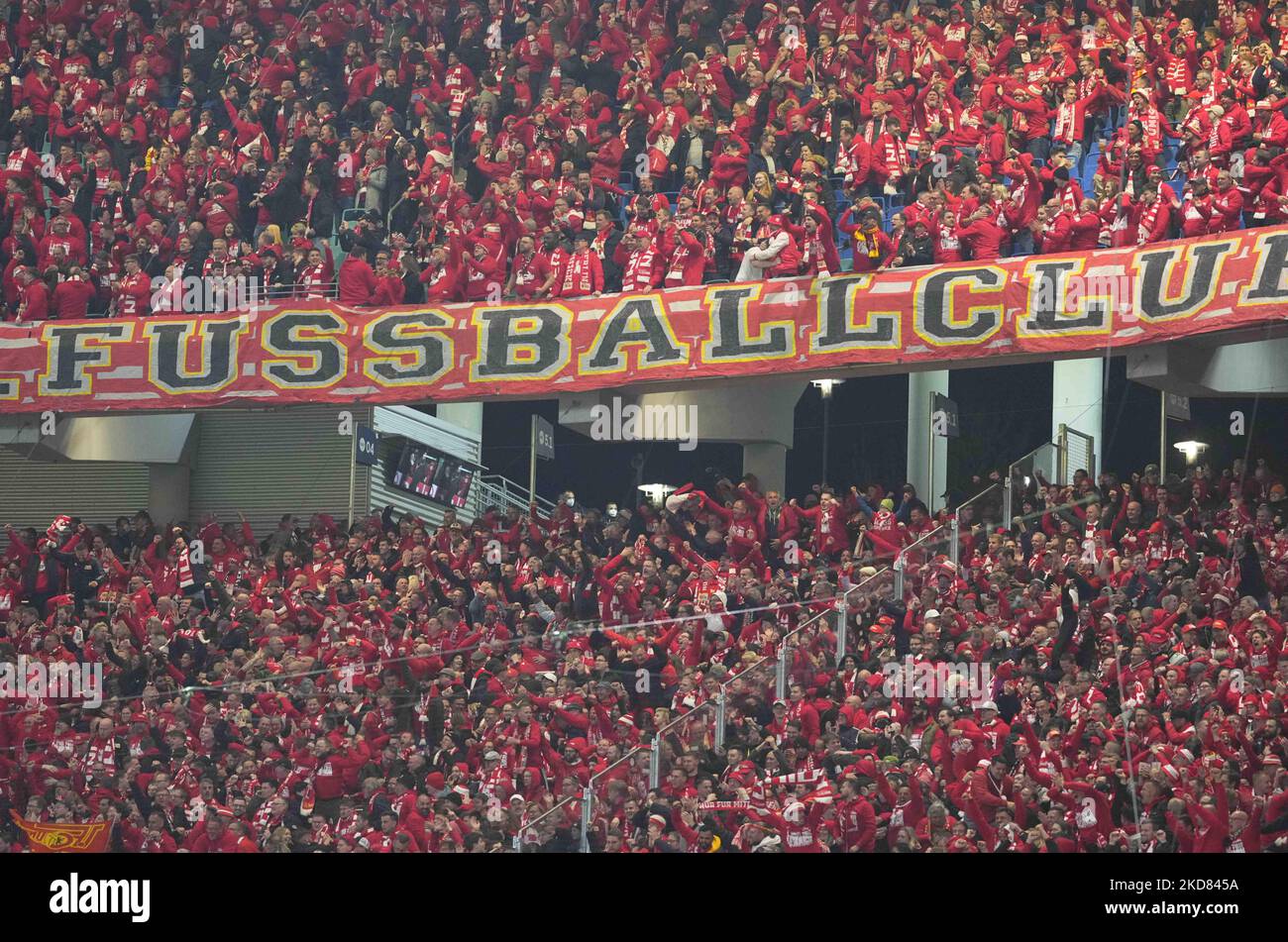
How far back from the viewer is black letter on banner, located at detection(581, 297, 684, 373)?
1658cm

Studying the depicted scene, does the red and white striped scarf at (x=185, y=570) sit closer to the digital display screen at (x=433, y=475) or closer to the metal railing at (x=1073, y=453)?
the digital display screen at (x=433, y=475)

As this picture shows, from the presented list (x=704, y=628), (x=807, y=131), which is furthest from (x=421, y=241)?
(x=704, y=628)

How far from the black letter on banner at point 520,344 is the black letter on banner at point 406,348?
34 centimetres

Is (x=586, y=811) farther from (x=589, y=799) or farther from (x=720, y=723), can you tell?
(x=720, y=723)

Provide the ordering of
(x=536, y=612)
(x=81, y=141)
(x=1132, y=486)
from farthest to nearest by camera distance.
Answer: (x=81, y=141), (x=536, y=612), (x=1132, y=486)

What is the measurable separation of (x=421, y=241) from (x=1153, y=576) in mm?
7209

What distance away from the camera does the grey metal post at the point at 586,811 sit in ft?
40.5

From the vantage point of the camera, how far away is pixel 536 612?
15594 millimetres

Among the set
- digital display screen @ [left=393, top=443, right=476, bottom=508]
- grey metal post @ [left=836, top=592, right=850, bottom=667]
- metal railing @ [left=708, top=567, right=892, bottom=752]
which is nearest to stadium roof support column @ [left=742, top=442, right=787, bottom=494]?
digital display screen @ [left=393, top=443, right=476, bottom=508]

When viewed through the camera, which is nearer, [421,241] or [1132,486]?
[1132,486]

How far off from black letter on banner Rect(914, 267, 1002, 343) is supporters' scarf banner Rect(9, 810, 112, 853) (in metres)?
6.75

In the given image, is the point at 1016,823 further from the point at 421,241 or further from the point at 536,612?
the point at 421,241

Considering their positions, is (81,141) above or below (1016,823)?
above

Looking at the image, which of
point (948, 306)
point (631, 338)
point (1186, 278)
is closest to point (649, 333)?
point (631, 338)
